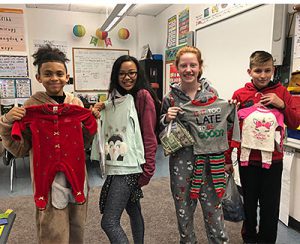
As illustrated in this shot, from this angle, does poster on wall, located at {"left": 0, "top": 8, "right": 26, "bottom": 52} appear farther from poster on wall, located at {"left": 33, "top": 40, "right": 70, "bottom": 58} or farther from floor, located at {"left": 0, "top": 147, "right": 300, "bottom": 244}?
floor, located at {"left": 0, "top": 147, "right": 300, "bottom": 244}

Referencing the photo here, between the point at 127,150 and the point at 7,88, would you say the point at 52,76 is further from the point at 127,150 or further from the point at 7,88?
the point at 7,88

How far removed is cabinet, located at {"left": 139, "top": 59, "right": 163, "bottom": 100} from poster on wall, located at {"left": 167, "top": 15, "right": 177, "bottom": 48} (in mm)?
478

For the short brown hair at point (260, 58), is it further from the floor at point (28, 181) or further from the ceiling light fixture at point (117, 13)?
the ceiling light fixture at point (117, 13)

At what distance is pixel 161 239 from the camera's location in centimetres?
217

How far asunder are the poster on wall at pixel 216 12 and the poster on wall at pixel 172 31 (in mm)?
863

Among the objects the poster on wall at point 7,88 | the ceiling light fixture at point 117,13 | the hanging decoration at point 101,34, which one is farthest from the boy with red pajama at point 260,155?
the poster on wall at point 7,88

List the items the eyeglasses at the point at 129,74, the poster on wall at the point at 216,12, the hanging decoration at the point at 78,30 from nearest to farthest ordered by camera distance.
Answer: the eyeglasses at the point at 129,74 → the poster on wall at the point at 216,12 → the hanging decoration at the point at 78,30

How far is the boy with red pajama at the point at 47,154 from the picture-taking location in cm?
128

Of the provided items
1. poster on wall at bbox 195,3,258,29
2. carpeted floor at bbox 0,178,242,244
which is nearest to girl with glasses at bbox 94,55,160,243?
carpeted floor at bbox 0,178,242,244

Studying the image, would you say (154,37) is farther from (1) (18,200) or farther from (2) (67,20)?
(1) (18,200)

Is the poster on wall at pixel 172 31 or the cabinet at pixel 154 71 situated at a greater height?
the poster on wall at pixel 172 31

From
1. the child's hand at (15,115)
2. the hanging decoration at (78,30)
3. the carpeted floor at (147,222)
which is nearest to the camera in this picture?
the child's hand at (15,115)

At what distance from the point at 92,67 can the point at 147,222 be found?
165 inches

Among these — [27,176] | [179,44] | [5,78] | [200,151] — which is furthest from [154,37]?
[200,151]
